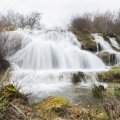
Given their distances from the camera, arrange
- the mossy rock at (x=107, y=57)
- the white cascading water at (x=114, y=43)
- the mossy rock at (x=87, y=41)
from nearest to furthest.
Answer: the mossy rock at (x=107, y=57)
the mossy rock at (x=87, y=41)
the white cascading water at (x=114, y=43)

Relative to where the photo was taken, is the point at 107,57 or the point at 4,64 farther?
the point at 107,57

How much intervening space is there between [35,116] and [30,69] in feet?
39.9

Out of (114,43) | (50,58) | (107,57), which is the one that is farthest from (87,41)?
(50,58)

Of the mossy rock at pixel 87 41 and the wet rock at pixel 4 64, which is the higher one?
the mossy rock at pixel 87 41

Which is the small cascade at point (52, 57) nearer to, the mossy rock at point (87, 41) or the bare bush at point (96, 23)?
the mossy rock at point (87, 41)

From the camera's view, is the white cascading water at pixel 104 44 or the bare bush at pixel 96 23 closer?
the white cascading water at pixel 104 44

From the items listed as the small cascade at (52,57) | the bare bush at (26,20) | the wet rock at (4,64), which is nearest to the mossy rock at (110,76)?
the small cascade at (52,57)

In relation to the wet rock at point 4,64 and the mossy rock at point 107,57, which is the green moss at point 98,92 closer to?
Answer: the wet rock at point 4,64

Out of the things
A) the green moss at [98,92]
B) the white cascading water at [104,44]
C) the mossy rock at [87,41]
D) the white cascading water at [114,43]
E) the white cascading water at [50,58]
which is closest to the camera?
the green moss at [98,92]

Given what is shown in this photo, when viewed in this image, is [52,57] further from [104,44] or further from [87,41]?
[104,44]

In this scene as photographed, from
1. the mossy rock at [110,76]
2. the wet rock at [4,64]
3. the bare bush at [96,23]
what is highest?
the bare bush at [96,23]

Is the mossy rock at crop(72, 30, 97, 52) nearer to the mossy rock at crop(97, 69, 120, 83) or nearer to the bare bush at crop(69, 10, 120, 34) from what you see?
the bare bush at crop(69, 10, 120, 34)

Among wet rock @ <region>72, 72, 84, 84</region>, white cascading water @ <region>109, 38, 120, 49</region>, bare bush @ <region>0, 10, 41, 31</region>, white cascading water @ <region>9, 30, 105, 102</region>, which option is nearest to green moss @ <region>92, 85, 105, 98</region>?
wet rock @ <region>72, 72, 84, 84</region>

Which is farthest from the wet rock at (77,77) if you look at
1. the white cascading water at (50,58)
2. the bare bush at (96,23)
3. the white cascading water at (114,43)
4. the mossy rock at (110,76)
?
the bare bush at (96,23)
